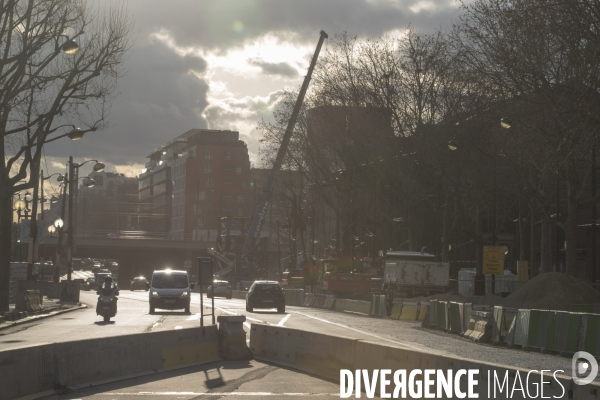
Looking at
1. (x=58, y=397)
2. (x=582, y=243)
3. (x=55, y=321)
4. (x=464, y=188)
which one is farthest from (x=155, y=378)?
(x=582, y=243)

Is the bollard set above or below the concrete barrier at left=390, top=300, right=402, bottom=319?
above

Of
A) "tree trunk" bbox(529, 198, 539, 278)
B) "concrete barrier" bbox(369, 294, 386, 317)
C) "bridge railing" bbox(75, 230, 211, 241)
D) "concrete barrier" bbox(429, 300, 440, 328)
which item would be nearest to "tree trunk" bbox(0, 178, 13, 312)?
"concrete barrier" bbox(429, 300, 440, 328)

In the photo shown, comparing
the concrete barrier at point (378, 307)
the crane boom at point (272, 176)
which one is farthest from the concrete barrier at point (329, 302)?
the crane boom at point (272, 176)

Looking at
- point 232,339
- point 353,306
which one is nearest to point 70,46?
point 232,339

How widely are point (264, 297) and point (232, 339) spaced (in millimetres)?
26483

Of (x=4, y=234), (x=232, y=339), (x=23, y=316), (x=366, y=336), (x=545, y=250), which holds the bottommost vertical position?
(x=23, y=316)

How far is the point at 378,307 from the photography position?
42188mm

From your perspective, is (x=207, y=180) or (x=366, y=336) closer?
(x=366, y=336)

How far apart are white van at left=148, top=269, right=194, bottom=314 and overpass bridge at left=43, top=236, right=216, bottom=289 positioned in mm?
59163

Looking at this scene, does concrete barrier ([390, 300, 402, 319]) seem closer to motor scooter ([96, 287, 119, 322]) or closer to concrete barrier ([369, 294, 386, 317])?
concrete barrier ([369, 294, 386, 317])

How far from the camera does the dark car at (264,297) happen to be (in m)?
43.5

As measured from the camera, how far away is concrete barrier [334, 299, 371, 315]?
1754 inches

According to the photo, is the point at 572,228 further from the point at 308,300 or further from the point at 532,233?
the point at 308,300

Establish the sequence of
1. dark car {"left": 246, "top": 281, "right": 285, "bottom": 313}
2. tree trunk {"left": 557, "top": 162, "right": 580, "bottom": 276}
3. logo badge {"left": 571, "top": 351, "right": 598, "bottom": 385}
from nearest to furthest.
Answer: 1. logo badge {"left": 571, "top": 351, "right": 598, "bottom": 385}
2. tree trunk {"left": 557, "top": 162, "right": 580, "bottom": 276}
3. dark car {"left": 246, "top": 281, "right": 285, "bottom": 313}
